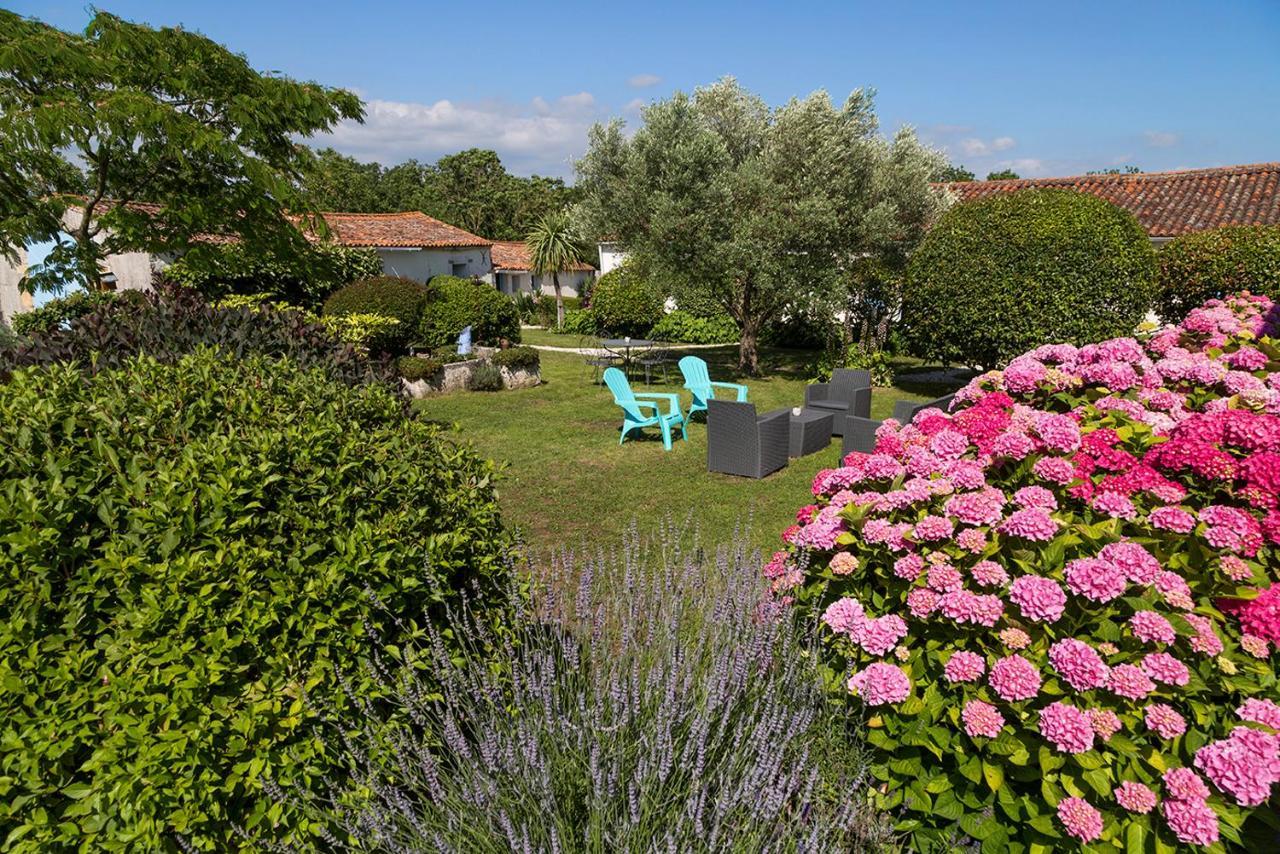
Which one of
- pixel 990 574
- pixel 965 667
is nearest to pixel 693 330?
pixel 990 574

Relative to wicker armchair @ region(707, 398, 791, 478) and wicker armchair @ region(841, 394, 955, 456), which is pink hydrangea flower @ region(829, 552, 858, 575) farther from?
wicker armchair @ region(841, 394, 955, 456)

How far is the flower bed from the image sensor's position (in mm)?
1716

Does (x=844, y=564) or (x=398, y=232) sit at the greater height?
(x=398, y=232)

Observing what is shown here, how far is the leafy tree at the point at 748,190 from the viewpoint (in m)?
13.4

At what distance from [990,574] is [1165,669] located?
472 mm

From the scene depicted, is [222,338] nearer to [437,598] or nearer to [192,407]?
[192,407]

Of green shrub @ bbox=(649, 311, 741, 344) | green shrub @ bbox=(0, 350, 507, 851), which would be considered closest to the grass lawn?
green shrub @ bbox=(0, 350, 507, 851)

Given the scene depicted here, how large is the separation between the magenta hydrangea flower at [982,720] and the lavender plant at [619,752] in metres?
0.44

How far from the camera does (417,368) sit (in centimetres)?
1272

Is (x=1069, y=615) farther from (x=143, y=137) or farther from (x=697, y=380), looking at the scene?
(x=143, y=137)

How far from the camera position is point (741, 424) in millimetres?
7359

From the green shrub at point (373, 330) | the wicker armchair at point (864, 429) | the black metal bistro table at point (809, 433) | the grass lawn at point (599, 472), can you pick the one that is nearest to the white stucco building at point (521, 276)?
the green shrub at point (373, 330)

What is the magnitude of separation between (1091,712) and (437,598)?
6.68 feet

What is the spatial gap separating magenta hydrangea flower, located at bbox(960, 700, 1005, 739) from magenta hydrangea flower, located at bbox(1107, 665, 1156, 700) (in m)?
0.30
